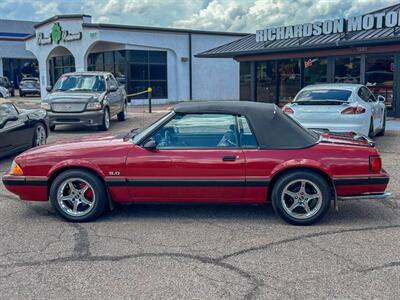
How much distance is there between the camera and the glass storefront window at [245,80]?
1988 centimetres

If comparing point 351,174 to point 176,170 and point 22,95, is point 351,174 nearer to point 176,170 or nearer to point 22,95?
point 176,170

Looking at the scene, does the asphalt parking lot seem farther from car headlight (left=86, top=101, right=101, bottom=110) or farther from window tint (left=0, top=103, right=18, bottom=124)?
car headlight (left=86, top=101, right=101, bottom=110)

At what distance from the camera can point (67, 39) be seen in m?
25.5

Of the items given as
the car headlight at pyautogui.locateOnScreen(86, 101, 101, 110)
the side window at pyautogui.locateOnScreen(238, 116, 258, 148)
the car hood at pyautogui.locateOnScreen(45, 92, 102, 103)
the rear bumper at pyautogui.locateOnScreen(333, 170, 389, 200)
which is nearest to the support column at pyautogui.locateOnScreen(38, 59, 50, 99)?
the car hood at pyautogui.locateOnScreen(45, 92, 102, 103)

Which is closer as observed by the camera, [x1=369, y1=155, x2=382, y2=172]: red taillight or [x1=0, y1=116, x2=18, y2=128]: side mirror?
[x1=369, y1=155, x2=382, y2=172]: red taillight

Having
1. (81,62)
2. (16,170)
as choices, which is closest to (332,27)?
(16,170)

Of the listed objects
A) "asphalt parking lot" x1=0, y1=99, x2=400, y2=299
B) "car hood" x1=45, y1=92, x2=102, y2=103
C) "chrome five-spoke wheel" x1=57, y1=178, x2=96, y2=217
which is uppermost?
"car hood" x1=45, y1=92, x2=102, y2=103

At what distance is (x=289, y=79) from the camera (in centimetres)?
1798

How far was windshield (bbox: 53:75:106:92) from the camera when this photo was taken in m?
14.0

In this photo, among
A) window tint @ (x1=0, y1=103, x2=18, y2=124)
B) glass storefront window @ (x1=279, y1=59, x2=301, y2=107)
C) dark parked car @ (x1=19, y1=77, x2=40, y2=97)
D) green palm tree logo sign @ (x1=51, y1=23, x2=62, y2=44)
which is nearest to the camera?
window tint @ (x1=0, y1=103, x2=18, y2=124)

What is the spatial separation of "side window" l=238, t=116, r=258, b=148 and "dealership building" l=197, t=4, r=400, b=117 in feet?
34.2

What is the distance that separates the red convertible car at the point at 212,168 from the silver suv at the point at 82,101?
8114 millimetres

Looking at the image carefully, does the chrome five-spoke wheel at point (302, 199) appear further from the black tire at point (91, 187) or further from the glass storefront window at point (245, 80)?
the glass storefront window at point (245, 80)

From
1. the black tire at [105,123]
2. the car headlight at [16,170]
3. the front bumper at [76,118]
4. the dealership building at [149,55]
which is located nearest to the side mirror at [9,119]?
the car headlight at [16,170]
